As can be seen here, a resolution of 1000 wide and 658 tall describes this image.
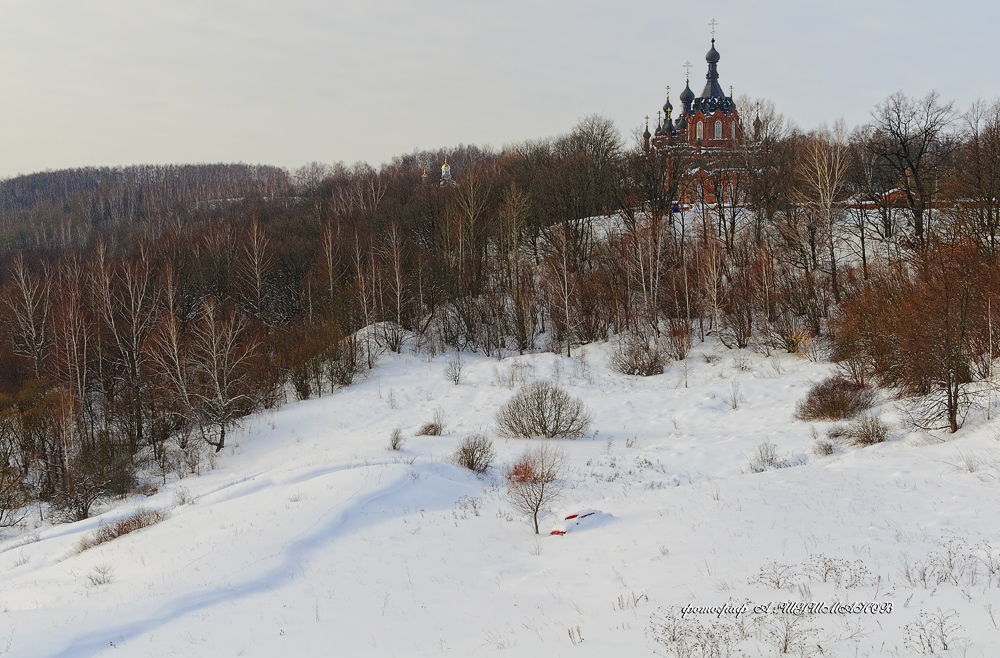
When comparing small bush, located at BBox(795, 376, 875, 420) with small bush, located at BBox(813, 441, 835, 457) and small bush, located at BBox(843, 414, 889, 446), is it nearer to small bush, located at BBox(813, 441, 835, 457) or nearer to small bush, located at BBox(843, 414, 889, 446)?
small bush, located at BBox(843, 414, 889, 446)

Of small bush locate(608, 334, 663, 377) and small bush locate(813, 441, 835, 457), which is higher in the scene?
small bush locate(608, 334, 663, 377)

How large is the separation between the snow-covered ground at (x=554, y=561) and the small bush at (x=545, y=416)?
A: 177cm

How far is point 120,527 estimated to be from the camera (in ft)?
45.9

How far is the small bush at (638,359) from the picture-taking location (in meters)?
26.8

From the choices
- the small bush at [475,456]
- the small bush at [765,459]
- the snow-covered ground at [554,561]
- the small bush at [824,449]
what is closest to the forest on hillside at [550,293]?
the small bush at [824,449]

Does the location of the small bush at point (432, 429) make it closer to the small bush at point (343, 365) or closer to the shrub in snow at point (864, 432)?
the small bush at point (343, 365)

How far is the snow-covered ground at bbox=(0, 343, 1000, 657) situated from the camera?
6.40 m

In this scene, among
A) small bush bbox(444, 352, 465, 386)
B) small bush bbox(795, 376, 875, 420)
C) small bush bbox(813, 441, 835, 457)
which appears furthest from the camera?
small bush bbox(444, 352, 465, 386)

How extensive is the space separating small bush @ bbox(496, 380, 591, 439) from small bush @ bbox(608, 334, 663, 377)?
22.1 ft

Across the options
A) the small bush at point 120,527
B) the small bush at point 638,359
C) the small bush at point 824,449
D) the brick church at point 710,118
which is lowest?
the small bush at point 120,527

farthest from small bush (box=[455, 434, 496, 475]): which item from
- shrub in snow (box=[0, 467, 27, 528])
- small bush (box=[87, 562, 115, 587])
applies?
shrub in snow (box=[0, 467, 27, 528])

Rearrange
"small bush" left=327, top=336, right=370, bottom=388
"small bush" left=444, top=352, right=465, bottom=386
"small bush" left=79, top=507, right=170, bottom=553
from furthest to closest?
1. "small bush" left=327, top=336, right=370, bottom=388
2. "small bush" left=444, top=352, right=465, bottom=386
3. "small bush" left=79, top=507, right=170, bottom=553

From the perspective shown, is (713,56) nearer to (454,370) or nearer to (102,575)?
(454,370)

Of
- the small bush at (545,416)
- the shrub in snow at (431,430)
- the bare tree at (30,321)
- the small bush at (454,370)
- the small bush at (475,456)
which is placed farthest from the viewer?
the bare tree at (30,321)
